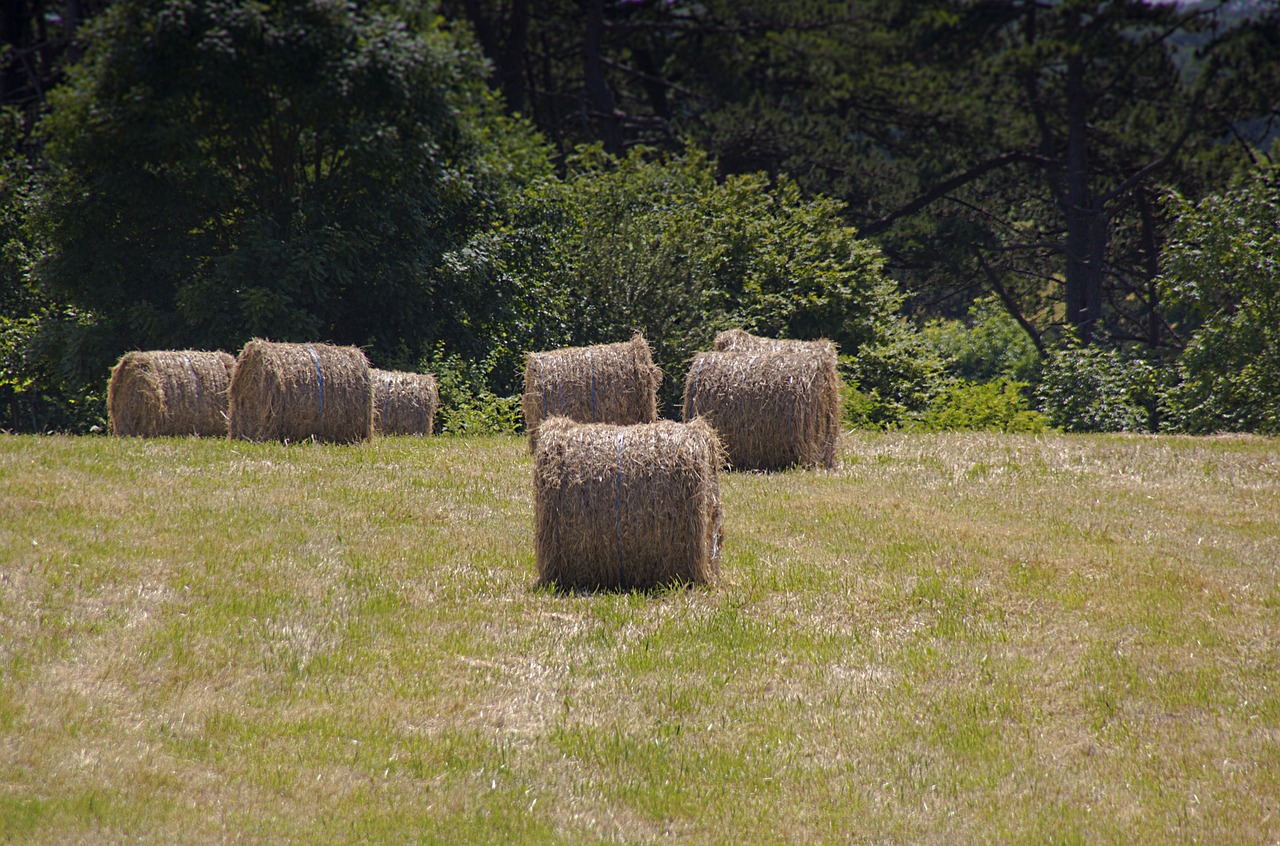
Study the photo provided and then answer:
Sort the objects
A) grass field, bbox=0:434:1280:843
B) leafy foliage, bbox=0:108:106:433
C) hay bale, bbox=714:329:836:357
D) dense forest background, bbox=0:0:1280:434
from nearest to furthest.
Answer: grass field, bbox=0:434:1280:843, hay bale, bbox=714:329:836:357, dense forest background, bbox=0:0:1280:434, leafy foliage, bbox=0:108:106:433

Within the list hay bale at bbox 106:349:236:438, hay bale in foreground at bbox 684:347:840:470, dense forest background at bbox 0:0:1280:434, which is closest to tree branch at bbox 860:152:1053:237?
dense forest background at bbox 0:0:1280:434

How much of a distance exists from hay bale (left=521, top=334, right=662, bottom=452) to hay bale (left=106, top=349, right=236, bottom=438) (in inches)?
194

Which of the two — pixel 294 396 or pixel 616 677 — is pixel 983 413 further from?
pixel 616 677

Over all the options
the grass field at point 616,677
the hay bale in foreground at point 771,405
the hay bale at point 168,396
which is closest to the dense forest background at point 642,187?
the hay bale at point 168,396

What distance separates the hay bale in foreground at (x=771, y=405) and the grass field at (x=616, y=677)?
277cm

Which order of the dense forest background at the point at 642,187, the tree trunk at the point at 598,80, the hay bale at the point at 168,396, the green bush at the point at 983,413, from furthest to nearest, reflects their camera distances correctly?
the tree trunk at the point at 598,80 < the green bush at the point at 983,413 < the dense forest background at the point at 642,187 < the hay bale at the point at 168,396

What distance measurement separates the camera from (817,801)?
6.72m

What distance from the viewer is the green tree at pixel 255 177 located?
25.5 metres

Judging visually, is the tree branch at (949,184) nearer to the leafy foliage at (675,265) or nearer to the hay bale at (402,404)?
the leafy foliage at (675,265)

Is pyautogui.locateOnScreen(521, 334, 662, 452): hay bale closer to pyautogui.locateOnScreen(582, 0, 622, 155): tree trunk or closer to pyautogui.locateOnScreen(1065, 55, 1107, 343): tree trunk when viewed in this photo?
pyautogui.locateOnScreen(582, 0, 622, 155): tree trunk

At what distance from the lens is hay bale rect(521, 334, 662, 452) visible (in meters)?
17.2

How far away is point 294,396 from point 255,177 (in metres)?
11.6

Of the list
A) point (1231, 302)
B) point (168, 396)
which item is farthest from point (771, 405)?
point (1231, 302)

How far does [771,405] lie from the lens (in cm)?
1642
